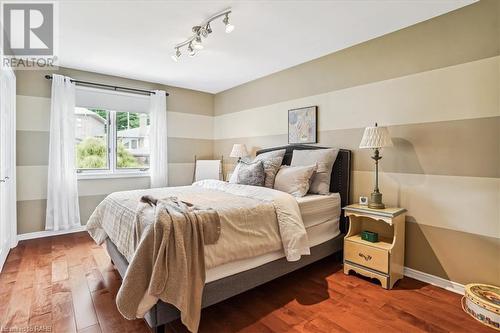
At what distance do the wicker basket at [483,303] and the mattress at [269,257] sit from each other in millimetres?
1157

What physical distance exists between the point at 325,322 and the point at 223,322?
73 centimetres

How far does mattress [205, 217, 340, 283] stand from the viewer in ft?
6.06

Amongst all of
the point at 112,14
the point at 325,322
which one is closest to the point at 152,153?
the point at 112,14

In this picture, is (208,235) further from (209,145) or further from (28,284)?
(209,145)

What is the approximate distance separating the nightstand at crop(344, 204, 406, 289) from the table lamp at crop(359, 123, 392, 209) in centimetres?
9

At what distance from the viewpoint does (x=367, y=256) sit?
2.49 metres

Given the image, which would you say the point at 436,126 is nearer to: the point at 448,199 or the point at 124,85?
the point at 448,199

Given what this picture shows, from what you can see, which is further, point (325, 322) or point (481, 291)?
point (481, 291)

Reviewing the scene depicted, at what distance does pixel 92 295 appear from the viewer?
2.22 m

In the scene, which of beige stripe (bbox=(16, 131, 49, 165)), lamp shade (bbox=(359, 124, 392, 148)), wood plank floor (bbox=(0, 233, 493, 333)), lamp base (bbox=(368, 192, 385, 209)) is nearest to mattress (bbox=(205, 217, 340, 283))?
wood plank floor (bbox=(0, 233, 493, 333))

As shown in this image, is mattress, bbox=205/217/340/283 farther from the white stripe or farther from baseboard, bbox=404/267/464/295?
the white stripe

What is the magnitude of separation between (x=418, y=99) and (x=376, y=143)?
606 mm

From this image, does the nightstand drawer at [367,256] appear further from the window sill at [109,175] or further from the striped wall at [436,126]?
the window sill at [109,175]

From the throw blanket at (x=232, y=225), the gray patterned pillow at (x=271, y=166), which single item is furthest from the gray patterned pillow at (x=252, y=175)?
the throw blanket at (x=232, y=225)
